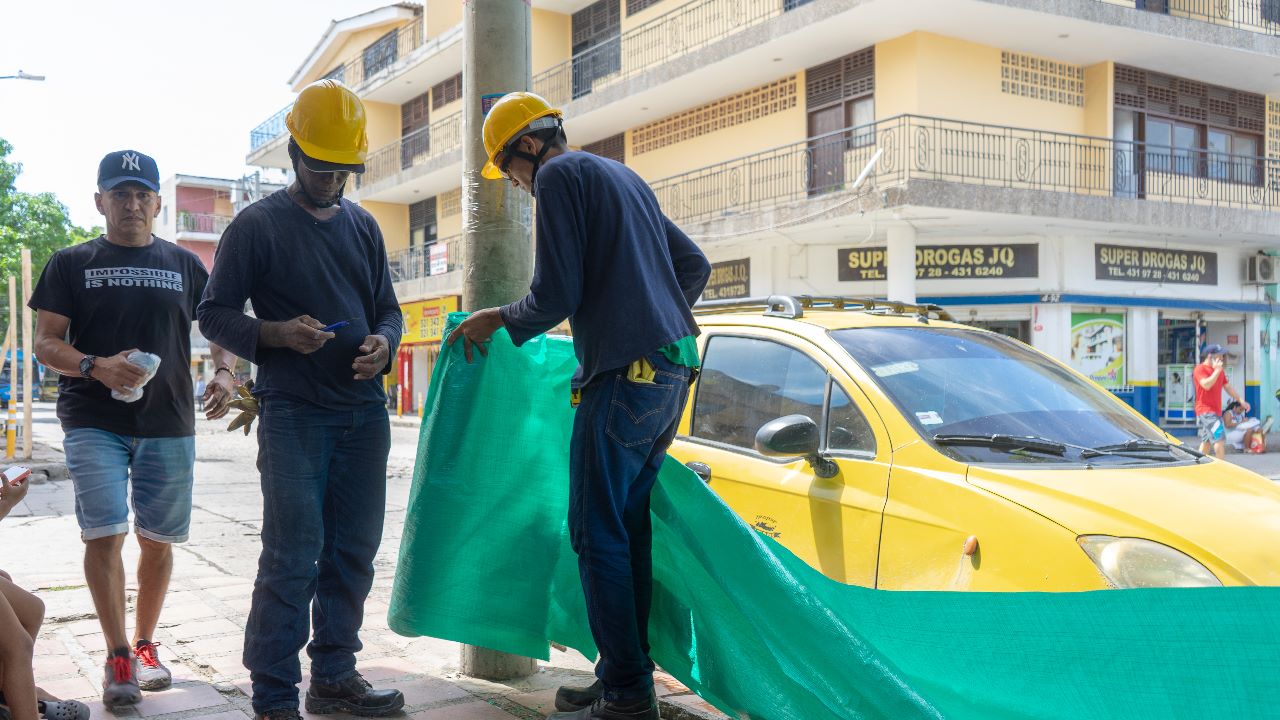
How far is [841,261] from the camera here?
65.6 feet

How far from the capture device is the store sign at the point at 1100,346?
19203 mm

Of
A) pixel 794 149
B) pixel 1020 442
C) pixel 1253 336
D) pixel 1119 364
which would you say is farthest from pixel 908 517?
pixel 1253 336

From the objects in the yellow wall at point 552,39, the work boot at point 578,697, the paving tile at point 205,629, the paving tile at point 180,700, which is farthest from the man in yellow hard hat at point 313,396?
the yellow wall at point 552,39

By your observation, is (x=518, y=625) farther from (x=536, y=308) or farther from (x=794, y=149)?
(x=794, y=149)

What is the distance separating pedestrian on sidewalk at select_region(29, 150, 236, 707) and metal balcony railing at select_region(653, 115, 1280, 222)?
14.4m

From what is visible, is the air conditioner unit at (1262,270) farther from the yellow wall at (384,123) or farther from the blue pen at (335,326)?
the yellow wall at (384,123)

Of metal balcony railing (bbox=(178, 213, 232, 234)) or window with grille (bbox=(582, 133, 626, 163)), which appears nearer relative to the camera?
window with grille (bbox=(582, 133, 626, 163))

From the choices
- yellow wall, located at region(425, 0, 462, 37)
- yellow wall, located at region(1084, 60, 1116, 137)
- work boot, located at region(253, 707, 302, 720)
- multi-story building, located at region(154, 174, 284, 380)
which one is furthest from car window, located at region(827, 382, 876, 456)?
multi-story building, located at region(154, 174, 284, 380)

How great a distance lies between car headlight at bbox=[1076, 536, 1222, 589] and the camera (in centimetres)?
293

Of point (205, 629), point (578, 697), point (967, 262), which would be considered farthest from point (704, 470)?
point (967, 262)

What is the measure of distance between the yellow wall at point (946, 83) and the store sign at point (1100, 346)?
3692mm

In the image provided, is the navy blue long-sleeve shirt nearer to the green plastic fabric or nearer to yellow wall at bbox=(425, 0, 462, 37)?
the green plastic fabric

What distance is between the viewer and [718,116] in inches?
854

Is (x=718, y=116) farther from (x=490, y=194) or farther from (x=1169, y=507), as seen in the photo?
(x=1169, y=507)
